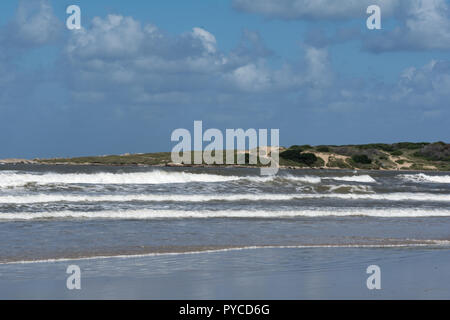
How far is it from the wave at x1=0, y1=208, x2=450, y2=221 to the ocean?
0.15 ft


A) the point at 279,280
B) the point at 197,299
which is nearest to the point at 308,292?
the point at 279,280

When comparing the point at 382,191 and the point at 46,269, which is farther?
the point at 382,191

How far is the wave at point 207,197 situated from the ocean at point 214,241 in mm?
62

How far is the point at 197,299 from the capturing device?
9.06 meters

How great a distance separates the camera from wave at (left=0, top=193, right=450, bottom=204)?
25.9 m

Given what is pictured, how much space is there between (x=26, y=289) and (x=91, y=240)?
606 centimetres

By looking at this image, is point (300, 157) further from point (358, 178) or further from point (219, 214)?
point (219, 214)

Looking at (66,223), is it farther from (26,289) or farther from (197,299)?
(197,299)

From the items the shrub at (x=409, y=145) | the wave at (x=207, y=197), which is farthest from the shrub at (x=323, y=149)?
the wave at (x=207, y=197)

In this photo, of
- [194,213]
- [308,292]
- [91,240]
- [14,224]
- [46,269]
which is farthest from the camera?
[194,213]

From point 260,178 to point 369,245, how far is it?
23.2 metres

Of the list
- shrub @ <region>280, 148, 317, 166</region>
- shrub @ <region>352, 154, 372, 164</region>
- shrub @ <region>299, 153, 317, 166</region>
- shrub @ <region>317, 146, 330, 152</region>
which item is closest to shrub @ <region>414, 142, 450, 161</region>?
shrub @ <region>352, 154, 372, 164</region>

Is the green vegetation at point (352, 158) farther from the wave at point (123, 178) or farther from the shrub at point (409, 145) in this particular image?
the wave at point (123, 178)
